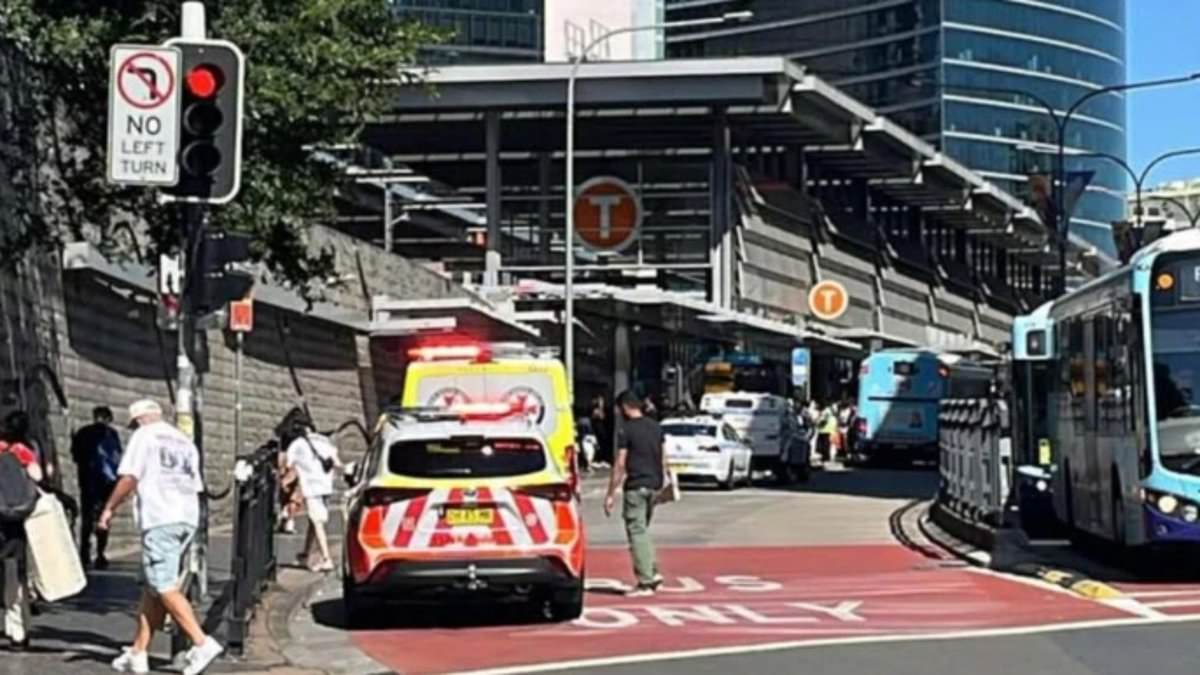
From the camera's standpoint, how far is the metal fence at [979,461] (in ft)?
84.1

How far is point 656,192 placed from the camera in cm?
7162

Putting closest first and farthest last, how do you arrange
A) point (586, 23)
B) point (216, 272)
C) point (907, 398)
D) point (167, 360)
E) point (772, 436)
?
point (216, 272) < point (167, 360) < point (772, 436) < point (907, 398) < point (586, 23)

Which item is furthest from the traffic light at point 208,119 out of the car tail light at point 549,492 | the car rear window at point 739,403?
the car rear window at point 739,403

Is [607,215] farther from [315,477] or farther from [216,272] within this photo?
[216,272]

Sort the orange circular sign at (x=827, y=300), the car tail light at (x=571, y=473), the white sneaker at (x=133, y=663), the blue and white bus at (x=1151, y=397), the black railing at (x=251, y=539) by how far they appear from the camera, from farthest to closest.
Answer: the orange circular sign at (x=827, y=300) < the blue and white bus at (x=1151, y=397) < the car tail light at (x=571, y=473) < the black railing at (x=251, y=539) < the white sneaker at (x=133, y=663)

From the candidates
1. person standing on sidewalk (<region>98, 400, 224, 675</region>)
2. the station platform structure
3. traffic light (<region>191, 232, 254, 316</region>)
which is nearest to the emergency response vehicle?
traffic light (<region>191, 232, 254, 316</region>)

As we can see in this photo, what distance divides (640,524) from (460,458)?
113 inches

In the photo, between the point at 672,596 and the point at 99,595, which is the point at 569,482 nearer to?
the point at 672,596

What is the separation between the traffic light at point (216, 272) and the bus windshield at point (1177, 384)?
920cm

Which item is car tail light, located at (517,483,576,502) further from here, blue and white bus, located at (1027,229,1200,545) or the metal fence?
the metal fence

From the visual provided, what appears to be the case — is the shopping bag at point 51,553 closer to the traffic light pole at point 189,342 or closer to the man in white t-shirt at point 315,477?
the traffic light pole at point 189,342

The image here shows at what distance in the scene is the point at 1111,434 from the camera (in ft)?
70.2

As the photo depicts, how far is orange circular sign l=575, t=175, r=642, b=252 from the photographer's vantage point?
66562 millimetres

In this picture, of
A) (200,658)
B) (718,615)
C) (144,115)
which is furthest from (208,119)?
(718,615)
